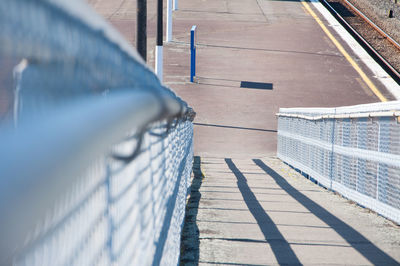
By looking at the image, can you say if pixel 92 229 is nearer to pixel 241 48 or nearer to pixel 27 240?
pixel 27 240

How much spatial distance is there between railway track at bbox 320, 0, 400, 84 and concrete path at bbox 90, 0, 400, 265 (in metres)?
1.03

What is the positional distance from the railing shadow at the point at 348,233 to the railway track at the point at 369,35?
1683 cm

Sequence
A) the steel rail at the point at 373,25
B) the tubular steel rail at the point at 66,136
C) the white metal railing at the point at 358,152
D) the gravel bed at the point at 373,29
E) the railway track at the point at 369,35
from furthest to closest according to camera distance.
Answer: the steel rail at the point at 373,25 → the gravel bed at the point at 373,29 → the railway track at the point at 369,35 → the white metal railing at the point at 358,152 → the tubular steel rail at the point at 66,136

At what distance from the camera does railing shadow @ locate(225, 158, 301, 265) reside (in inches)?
A: 177

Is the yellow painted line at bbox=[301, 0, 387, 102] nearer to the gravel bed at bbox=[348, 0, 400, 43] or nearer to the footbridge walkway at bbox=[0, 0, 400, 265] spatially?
the gravel bed at bbox=[348, 0, 400, 43]

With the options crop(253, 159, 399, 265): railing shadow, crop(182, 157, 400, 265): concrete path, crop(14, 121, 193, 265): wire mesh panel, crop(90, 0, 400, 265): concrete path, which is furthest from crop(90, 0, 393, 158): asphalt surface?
crop(14, 121, 193, 265): wire mesh panel

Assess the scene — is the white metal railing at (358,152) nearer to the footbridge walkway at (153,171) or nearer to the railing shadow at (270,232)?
the footbridge walkway at (153,171)

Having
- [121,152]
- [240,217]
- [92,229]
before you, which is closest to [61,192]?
[92,229]

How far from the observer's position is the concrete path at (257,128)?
490 centimetres

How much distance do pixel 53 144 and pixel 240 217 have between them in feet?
18.2

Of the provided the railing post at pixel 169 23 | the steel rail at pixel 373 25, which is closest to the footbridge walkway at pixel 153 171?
the railing post at pixel 169 23

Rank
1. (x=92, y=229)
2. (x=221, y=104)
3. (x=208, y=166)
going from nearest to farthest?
(x=92, y=229) < (x=208, y=166) < (x=221, y=104)

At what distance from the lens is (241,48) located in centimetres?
2762

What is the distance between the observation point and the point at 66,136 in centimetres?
75
